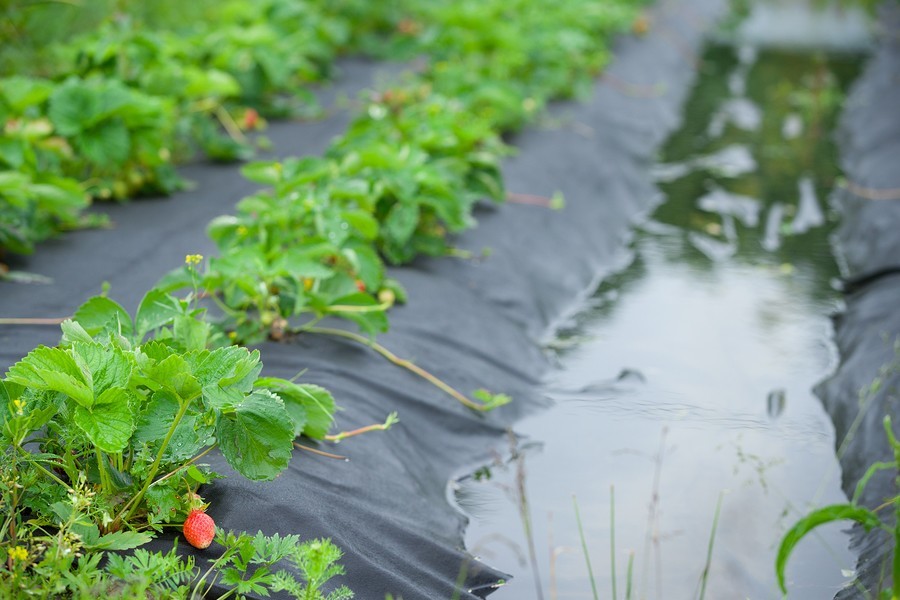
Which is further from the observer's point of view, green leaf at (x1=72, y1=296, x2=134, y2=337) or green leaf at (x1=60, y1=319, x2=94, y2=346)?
green leaf at (x1=72, y1=296, x2=134, y2=337)

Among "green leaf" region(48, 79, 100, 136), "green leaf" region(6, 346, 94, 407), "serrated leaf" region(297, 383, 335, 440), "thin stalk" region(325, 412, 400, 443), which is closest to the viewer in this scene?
"green leaf" region(6, 346, 94, 407)

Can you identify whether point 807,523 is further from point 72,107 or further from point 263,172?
point 72,107

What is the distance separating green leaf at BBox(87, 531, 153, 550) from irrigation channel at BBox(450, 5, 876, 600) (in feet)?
2.20

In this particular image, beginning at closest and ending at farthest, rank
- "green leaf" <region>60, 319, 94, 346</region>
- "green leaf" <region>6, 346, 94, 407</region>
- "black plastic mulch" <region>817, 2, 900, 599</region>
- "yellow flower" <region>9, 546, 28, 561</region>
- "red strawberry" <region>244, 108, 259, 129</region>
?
"yellow flower" <region>9, 546, 28, 561</region> → "green leaf" <region>6, 346, 94, 407</region> → "green leaf" <region>60, 319, 94, 346</region> → "black plastic mulch" <region>817, 2, 900, 599</region> → "red strawberry" <region>244, 108, 259, 129</region>

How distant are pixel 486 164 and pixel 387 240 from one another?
29.6 inches

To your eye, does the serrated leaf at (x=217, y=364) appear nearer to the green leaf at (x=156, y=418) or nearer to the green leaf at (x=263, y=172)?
the green leaf at (x=156, y=418)

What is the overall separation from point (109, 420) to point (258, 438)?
0.27 meters

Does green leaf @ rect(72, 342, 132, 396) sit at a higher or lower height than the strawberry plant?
Answer: higher

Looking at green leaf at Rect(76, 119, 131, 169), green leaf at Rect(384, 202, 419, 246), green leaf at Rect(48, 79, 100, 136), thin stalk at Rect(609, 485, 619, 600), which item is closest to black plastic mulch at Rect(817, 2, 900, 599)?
thin stalk at Rect(609, 485, 619, 600)

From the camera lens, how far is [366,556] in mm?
2092

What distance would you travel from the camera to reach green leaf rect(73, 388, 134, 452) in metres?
1.73

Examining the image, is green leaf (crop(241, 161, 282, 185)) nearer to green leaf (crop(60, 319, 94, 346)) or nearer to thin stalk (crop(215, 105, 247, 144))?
green leaf (crop(60, 319, 94, 346))

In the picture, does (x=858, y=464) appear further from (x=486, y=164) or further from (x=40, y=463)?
(x=40, y=463)

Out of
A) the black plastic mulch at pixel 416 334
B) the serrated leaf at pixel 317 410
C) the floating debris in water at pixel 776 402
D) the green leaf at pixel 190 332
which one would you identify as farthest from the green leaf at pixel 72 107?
the floating debris in water at pixel 776 402
